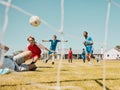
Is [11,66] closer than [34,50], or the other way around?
[11,66]

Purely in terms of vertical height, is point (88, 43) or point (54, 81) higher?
point (88, 43)

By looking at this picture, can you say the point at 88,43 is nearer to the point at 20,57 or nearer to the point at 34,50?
the point at 34,50

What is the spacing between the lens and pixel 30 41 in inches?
379

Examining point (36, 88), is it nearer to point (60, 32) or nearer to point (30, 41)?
point (60, 32)

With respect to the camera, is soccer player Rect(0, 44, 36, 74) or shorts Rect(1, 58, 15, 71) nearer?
soccer player Rect(0, 44, 36, 74)

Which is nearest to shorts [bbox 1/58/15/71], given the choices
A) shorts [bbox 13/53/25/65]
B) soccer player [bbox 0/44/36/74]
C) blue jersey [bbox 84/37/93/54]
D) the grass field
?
soccer player [bbox 0/44/36/74]

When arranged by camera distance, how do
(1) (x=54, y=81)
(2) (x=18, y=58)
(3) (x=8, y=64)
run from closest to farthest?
(1) (x=54, y=81) < (3) (x=8, y=64) < (2) (x=18, y=58)

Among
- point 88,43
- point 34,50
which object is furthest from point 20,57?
point 88,43

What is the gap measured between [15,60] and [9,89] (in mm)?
3757

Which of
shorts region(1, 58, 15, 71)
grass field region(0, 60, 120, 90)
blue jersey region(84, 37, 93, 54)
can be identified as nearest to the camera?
grass field region(0, 60, 120, 90)

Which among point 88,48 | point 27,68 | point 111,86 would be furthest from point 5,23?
point 88,48

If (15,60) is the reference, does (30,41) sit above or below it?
above

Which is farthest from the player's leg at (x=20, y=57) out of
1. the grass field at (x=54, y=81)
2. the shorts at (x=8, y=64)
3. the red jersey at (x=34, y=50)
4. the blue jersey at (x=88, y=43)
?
the blue jersey at (x=88, y=43)

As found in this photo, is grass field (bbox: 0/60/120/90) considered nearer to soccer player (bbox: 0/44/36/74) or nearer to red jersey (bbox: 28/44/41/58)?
soccer player (bbox: 0/44/36/74)
